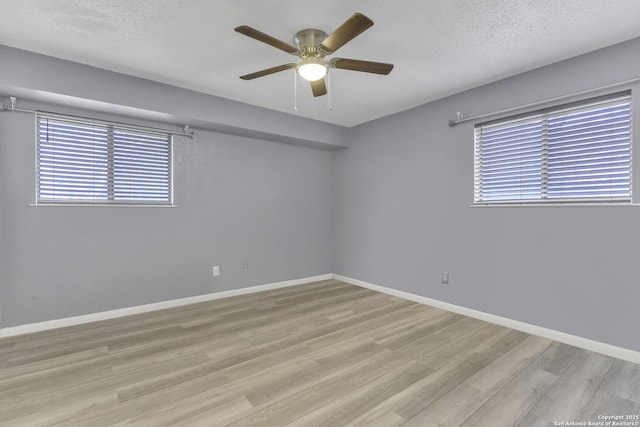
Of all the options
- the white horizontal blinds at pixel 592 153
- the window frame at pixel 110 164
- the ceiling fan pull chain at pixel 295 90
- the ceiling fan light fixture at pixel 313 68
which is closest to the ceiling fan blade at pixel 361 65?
the ceiling fan light fixture at pixel 313 68

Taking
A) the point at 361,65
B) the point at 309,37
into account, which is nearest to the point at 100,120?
the point at 309,37

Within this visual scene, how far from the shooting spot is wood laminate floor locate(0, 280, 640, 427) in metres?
1.64

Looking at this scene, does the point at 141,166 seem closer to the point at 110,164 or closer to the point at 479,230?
the point at 110,164

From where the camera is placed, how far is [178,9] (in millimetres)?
1969

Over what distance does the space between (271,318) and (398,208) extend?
215 cm

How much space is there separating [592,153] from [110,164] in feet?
15.0

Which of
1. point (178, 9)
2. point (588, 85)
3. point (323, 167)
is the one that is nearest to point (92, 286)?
point (178, 9)

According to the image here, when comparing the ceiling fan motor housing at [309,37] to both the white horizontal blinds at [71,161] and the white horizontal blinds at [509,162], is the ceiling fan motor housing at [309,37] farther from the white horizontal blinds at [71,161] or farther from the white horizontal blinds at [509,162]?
the white horizontal blinds at [71,161]

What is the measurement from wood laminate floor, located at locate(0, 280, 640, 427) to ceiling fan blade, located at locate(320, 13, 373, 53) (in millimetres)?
2189

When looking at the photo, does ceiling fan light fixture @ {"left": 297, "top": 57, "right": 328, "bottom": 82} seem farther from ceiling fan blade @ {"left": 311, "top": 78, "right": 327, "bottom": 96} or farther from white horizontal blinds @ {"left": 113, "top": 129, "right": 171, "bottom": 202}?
white horizontal blinds @ {"left": 113, "top": 129, "right": 171, "bottom": 202}

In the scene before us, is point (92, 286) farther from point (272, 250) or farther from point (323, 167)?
point (323, 167)

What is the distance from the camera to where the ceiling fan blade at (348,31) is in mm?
1629

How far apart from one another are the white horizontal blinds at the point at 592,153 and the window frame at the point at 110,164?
3.99 meters

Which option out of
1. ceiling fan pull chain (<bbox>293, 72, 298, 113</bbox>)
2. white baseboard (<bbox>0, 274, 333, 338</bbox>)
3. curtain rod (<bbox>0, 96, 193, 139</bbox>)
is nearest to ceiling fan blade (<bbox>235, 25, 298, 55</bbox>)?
ceiling fan pull chain (<bbox>293, 72, 298, 113</bbox>)
